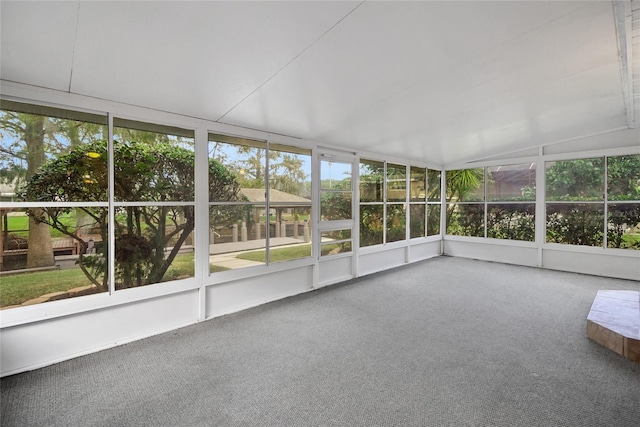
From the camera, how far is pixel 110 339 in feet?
9.30

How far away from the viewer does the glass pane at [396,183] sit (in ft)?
20.6

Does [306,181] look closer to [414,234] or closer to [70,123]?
[70,123]

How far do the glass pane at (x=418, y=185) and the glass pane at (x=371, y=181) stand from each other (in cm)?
109

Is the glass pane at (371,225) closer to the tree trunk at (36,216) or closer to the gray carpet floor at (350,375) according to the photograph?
the gray carpet floor at (350,375)

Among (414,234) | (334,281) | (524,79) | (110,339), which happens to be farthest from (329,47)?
(414,234)

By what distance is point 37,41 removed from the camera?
6.15ft

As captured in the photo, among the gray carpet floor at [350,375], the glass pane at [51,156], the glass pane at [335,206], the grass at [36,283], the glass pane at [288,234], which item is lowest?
the gray carpet floor at [350,375]

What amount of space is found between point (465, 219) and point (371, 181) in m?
3.20

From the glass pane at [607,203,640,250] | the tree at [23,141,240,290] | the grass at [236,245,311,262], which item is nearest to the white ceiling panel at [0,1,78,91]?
the tree at [23,141,240,290]

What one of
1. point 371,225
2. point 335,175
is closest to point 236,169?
point 335,175

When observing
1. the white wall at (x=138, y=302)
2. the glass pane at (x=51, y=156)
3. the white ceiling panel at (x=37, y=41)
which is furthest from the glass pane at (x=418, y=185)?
the white ceiling panel at (x=37, y=41)

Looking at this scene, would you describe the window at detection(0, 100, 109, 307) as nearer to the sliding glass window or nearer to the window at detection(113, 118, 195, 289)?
the window at detection(113, 118, 195, 289)

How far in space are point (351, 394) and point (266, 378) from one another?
66 cm

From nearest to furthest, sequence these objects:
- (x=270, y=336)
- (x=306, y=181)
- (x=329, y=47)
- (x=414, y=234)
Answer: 1. (x=329, y=47)
2. (x=270, y=336)
3. (x=306, y=181)
4. (x=414, y=234)
